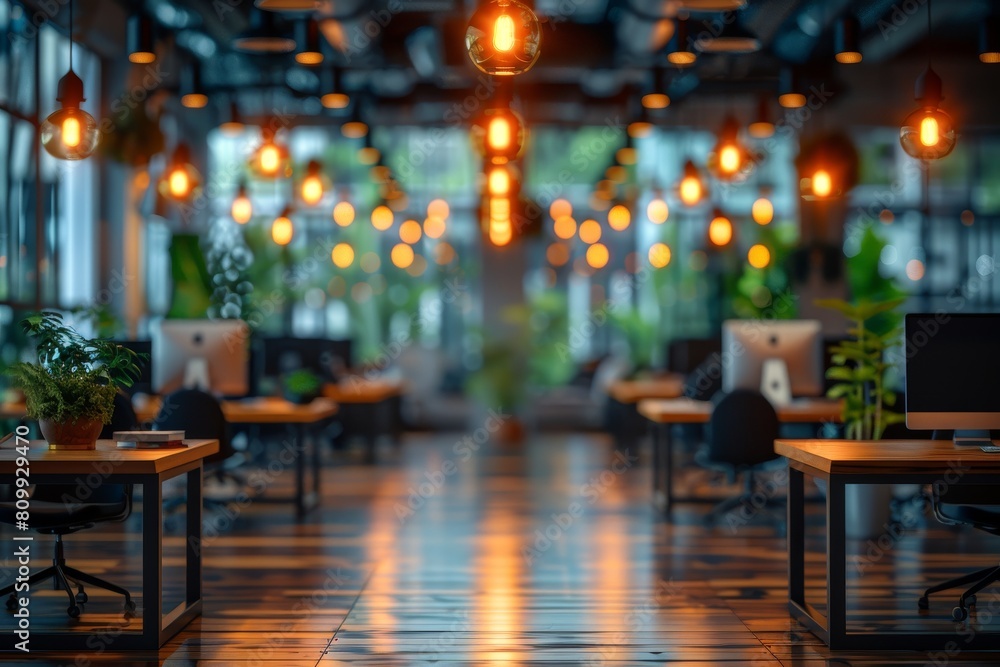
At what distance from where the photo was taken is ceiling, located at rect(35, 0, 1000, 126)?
28.4ft

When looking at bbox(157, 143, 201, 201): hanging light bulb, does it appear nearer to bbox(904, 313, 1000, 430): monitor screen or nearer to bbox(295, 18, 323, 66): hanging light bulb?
bbox(295, 18, 323, 66): hanging light bulb

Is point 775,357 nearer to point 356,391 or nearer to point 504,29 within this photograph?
point 504,29

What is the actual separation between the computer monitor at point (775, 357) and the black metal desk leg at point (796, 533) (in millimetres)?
2274

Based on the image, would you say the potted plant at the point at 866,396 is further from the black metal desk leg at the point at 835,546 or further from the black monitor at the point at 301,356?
the black monitor at the point at 301,356

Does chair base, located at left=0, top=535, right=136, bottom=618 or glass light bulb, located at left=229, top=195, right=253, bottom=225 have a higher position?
glass light bulb, located at left=229, top=195, right=253, bottom=225

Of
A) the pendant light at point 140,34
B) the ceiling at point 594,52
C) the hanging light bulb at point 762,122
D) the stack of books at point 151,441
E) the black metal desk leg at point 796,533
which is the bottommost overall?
the black metal desk leg at point 796,533

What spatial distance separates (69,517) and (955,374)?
144 inches

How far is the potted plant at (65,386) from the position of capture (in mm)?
4320

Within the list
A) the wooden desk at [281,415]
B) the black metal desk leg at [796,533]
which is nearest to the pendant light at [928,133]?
the black metal desk leg at [796,533]

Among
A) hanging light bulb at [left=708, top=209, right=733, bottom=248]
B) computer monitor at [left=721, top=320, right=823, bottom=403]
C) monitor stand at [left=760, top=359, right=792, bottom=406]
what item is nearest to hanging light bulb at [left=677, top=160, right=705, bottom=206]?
hanging light bulb at [left=708, top=209, right=733, bottom=248]

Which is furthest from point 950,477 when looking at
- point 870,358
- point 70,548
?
point 70,548

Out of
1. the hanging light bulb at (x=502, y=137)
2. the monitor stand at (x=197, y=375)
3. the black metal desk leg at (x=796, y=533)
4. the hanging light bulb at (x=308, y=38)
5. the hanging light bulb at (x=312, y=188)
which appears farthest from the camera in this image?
the hanging light bulb at (x=312, y=188)

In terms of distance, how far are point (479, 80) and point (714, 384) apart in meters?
4.77

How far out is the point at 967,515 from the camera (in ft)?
15.2
